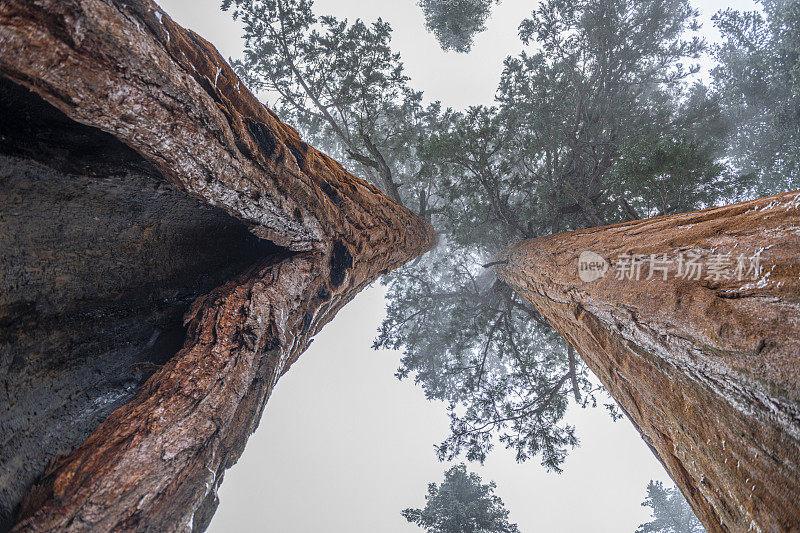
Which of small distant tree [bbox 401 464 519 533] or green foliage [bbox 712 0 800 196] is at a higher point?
green foliage [bbox 712 0 800 196]

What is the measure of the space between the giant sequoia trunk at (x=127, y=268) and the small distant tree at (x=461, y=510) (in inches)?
316

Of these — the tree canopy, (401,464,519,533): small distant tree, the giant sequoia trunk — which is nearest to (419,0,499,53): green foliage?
the tree canopy

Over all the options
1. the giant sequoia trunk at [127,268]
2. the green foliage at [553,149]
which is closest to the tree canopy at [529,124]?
the green foliage at [553,149]

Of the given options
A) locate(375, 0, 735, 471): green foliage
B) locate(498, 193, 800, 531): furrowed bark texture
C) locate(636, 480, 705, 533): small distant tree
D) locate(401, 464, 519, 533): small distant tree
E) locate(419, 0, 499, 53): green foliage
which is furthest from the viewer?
locate(636, 480, 705, 533): small distant tree

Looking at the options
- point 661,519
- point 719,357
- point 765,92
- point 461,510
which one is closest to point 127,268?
point 719,357

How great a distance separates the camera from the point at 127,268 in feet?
7.34

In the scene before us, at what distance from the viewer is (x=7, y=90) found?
1440mm

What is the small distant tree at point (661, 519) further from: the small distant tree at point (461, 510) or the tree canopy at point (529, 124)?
the tree canopy at point (529, 124)

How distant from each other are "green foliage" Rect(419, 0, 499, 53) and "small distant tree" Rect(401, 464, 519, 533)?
43.0 feet

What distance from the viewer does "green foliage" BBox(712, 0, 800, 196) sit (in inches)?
319

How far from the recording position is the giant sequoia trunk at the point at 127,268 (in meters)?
1.23

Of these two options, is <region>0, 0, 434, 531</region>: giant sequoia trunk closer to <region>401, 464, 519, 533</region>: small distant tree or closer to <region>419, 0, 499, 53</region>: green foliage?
<region>401, 464, 519, 533</region>: small distant tree

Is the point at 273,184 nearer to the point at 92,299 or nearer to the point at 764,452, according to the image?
the point at 92,299

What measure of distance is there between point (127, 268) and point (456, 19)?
10561 mm
